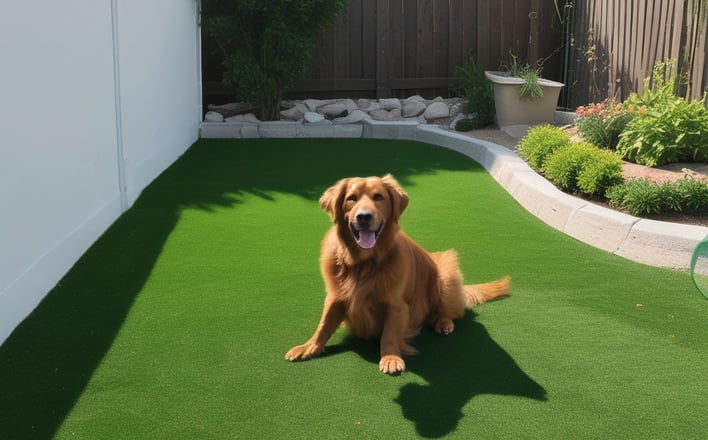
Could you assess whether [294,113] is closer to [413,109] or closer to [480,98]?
[413,109]

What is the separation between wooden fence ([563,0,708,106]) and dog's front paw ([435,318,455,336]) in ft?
18.4

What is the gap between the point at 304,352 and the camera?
3641mm

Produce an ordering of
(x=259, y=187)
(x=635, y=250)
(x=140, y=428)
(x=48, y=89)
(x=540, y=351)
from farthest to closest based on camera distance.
Answer: (x=259, y=187)
(x=635, y=250)
(x=48, y=89)
(x=540, y=351)
(x=140, y=428)

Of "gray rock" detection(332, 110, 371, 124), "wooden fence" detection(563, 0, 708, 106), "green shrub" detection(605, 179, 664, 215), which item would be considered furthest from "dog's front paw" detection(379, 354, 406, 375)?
"gray rock" detection(332, 110, 371, 124)

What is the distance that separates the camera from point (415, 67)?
13180mm

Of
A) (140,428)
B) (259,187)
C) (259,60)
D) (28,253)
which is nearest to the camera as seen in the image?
(140,428)

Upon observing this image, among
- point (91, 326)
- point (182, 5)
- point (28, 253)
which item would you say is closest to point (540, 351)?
point (91, 326)

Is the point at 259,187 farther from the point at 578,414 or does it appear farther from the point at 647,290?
the point at 578,414

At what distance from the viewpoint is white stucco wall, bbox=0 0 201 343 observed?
386cm

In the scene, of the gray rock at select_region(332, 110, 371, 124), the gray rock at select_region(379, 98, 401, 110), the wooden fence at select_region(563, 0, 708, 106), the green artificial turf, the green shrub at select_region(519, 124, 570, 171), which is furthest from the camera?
the gray rock at select_region(379, 98, 401, 110)

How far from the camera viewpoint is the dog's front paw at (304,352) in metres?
3.62

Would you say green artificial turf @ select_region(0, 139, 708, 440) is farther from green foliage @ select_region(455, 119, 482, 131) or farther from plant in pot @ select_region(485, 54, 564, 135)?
green foliage @ select_region(455, 119, 482, 131)

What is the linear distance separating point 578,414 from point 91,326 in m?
2.62

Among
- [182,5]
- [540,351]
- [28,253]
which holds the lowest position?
[540,351]
